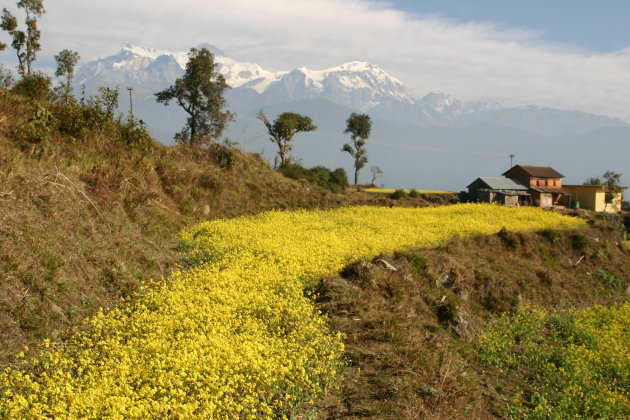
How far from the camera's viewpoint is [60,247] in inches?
467

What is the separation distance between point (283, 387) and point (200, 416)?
6.51ft

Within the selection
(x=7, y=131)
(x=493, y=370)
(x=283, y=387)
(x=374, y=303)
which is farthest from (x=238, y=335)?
(x=7, y=131)

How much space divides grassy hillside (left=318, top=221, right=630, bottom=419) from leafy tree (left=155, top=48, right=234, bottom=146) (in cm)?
2785

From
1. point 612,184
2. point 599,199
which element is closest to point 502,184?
point 599,199

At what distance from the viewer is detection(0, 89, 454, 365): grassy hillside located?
33.3ft

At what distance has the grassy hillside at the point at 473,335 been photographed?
9.26 metres

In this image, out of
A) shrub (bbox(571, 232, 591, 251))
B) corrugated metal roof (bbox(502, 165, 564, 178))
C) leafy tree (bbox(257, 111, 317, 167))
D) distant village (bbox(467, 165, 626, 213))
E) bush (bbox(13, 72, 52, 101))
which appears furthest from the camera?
corrugated metal roof (bbox(502, 165, 564, 178))

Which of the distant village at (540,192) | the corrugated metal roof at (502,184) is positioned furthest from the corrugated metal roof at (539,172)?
the corrugated metal roof at (502,184)

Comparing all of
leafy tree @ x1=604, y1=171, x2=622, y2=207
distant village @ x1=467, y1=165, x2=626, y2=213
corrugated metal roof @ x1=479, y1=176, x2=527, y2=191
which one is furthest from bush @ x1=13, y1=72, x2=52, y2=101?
leafy tree @ x1=604, y1=171, x2=622, y2=207

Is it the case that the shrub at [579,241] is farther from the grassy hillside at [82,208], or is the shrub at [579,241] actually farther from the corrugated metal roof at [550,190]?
the corrugated metal roof at [550,190]

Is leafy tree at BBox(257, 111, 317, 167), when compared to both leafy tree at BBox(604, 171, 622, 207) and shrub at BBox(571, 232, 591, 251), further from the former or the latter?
leafy tree at BBox(604, 171, 622, 207)

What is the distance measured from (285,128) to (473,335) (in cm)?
4227

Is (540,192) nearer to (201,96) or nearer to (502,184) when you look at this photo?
(502,184)

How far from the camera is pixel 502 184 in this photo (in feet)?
181
